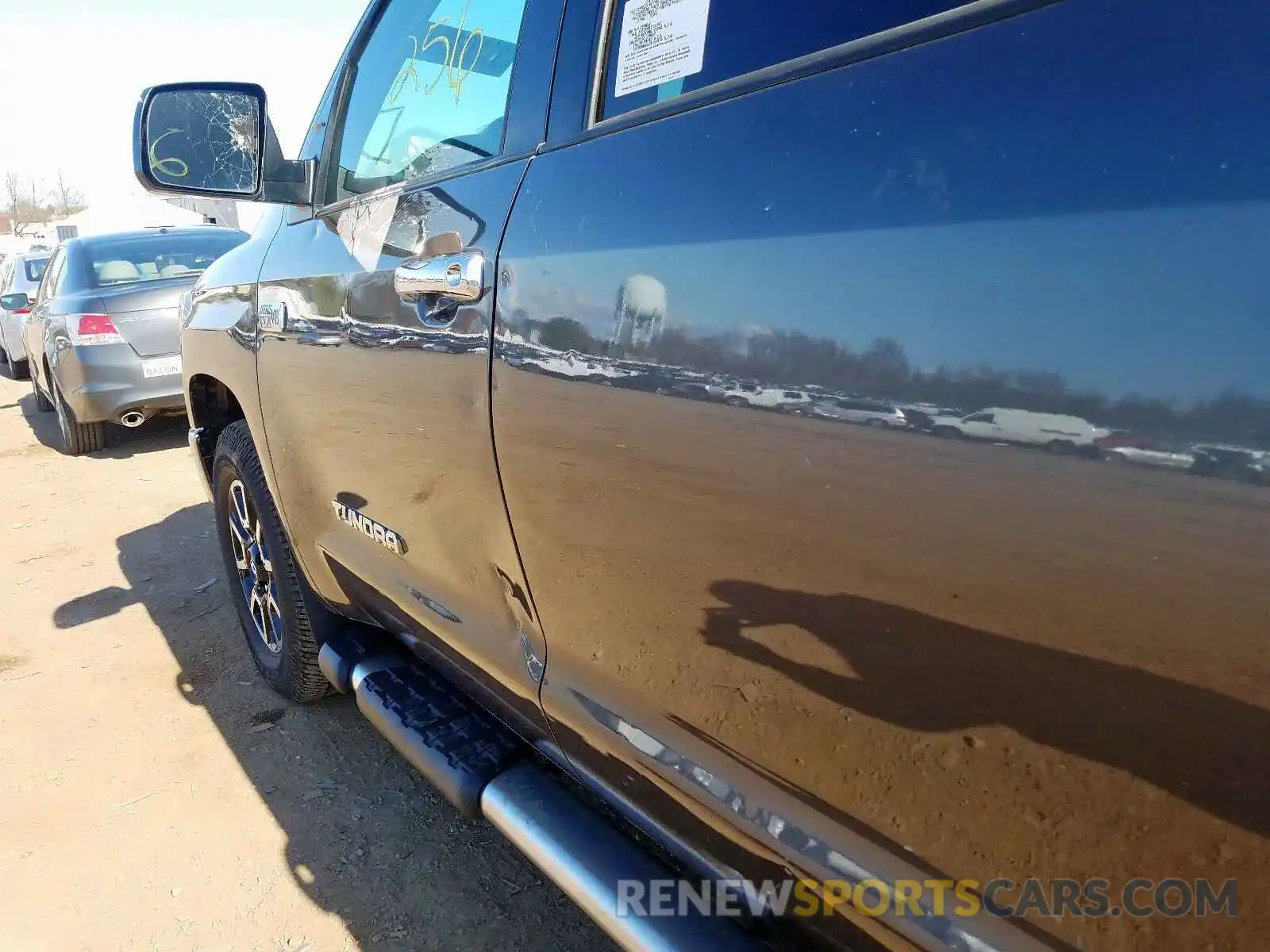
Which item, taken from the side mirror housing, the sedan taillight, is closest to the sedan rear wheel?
the sedan taillight

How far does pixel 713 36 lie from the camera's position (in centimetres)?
113

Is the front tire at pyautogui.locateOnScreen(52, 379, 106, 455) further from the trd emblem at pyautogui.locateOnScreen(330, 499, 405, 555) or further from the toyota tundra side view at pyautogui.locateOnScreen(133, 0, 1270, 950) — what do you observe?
the toyota tundra side view at pyautogui.locateOnScreen(133, 0, 1270, 950)

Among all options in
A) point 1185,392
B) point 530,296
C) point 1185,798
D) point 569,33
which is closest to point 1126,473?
point 1185,392

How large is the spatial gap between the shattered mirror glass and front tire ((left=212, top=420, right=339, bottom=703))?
29.8 inches

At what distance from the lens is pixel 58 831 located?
2412 millimetres

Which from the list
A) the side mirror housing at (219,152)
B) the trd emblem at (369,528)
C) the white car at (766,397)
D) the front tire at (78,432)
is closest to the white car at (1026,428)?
the white car at (766,397)

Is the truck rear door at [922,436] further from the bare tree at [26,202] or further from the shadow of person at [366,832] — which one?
the bare tree at [26,202]

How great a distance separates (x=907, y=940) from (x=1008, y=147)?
2.69 ft

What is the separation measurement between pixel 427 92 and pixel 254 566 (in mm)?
1790

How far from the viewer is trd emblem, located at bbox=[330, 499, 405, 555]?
179cm

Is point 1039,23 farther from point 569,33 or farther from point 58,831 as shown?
point 58,831

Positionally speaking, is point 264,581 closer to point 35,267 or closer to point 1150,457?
point 1150,457

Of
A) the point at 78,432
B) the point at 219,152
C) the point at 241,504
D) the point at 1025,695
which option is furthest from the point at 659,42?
the point at 78,432

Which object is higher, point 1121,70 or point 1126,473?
point 1121,70
